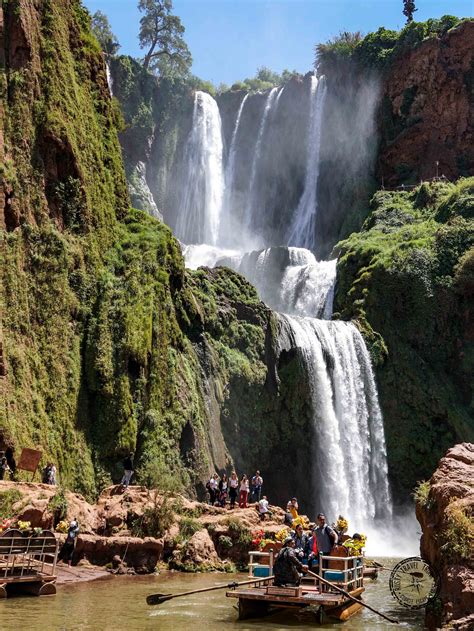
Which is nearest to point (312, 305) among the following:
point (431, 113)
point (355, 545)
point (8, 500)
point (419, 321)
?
point (419, 321)

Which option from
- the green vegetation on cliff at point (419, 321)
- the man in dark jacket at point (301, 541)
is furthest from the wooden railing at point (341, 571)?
the green vegetation on cliff at point (419, 321)

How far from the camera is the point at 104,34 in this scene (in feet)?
252

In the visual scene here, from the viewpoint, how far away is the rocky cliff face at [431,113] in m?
58.8

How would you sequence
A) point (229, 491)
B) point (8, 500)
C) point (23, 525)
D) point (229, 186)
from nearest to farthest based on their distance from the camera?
1. point (23, 525)
2. point (8, 500)
3. point (229, 491)
4. point (229, 186)

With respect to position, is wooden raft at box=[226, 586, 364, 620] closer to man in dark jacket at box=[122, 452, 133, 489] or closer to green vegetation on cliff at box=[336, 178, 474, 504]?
man in dark jacket at box=[122, 452, 133, 489]

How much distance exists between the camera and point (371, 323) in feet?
153

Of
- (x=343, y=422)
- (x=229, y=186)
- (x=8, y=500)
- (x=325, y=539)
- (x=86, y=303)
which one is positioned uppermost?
(x=229, y=186)

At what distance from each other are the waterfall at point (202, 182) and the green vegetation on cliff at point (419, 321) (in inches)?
827

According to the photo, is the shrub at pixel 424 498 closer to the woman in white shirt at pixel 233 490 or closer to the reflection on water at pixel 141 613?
the reflection on water at pixel 141 613

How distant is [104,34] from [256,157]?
2041cm

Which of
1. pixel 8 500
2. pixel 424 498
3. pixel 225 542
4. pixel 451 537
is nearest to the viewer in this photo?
pixel 451 537

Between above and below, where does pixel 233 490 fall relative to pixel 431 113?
below

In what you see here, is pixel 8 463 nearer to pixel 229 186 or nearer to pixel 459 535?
pixel 459 535

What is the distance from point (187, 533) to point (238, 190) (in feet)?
166
